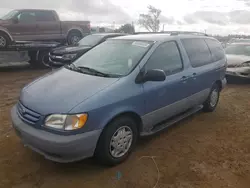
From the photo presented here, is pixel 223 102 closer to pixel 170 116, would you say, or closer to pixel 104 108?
pixel 170 116

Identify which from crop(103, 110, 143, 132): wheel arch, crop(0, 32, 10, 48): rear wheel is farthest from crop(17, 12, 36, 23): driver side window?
crop(103, 110, 143, 132): wheel arch

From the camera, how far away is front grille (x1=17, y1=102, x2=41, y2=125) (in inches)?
117

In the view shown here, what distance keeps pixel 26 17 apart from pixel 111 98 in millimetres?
9438

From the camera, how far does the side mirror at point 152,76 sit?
3.42 meters

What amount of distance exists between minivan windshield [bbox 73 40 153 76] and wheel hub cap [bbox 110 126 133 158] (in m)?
0.78

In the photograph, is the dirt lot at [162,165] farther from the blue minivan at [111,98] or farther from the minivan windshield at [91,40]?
→ the minivan windshield at [91,40]

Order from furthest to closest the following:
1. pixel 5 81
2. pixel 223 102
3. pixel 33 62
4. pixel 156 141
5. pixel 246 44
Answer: pixel 33 62
pixel 246 44
pixel 5 81
pixel 223 102
pixel 156 141

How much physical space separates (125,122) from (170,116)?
1.13 meters

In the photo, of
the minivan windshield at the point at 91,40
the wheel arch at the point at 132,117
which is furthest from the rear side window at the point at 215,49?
the minivan windshield at the point at 91,40

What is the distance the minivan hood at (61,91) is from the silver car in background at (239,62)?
636cm

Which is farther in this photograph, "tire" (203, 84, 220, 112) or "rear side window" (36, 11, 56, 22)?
"rear side window" (36, 11, 56, 22)

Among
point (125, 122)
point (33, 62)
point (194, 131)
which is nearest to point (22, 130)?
point (125, 122)

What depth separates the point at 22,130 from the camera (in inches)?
121

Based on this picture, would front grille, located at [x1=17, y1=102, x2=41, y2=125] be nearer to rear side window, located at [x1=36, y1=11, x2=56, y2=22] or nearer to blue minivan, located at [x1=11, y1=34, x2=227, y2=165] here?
blue minivan, located at [x1=11, y1=34, x2=227, y2=165]
